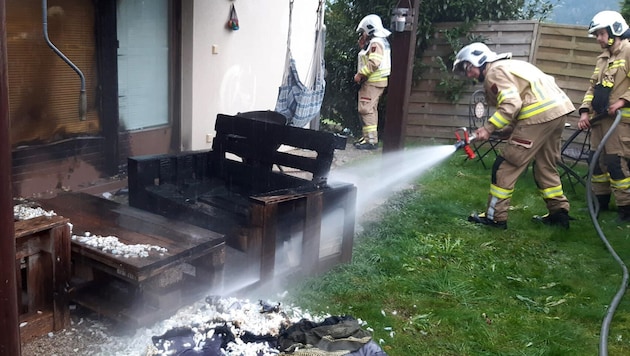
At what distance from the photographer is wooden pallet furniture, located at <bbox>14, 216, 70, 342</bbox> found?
2943 mm

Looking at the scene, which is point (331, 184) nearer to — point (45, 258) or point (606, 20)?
point (45, 258)

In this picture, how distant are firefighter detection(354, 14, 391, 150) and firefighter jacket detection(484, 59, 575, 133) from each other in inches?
143

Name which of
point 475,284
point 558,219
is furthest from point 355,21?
point 475,284

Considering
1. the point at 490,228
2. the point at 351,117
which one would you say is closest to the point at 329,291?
the point at 490,228

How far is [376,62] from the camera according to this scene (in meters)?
8.73

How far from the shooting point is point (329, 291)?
3859mm

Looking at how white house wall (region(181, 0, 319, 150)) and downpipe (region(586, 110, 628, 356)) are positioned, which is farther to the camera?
white house wall (region(181, 0, 319, 150))

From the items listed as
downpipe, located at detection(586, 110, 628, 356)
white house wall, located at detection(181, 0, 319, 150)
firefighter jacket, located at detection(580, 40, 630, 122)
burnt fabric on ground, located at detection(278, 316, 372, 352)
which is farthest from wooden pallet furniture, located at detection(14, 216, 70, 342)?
firefighter jacket, located at detection(580, 40, 630, 122)

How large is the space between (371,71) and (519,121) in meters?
3.90

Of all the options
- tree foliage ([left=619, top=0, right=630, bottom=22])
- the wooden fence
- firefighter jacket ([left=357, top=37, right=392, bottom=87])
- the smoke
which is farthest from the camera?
firefighter jacket ([left=357, top=37, right=392, bottom=87])

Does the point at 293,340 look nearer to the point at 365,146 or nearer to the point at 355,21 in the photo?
the point at 365,146

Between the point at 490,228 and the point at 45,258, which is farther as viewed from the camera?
the point at 490,228

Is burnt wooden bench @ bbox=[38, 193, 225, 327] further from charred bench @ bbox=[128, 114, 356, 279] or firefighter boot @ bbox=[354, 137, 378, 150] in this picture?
firefighter boot @ bbox=[354, 137, 378, 150]

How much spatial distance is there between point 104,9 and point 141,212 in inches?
98.3
